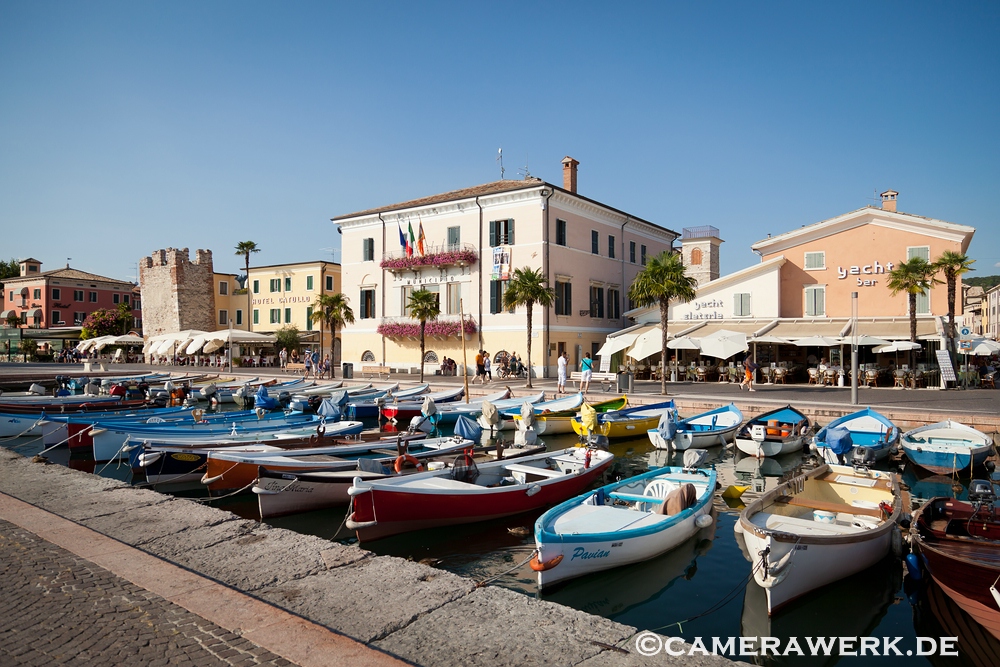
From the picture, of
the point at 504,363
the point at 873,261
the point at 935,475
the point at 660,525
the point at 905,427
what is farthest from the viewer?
the point at 504,363

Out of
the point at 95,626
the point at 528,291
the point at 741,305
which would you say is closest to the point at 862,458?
the point at 95,626

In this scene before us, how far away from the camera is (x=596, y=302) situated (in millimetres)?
42656

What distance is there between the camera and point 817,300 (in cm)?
3703

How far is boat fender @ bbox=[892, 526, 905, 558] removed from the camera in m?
9.64

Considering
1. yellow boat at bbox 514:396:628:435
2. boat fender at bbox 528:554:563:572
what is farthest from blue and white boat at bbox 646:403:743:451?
boat fender at bbox 528:554:563:572

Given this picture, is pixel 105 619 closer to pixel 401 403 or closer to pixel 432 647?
pixel 432 647

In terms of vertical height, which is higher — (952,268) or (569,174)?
(569,174)

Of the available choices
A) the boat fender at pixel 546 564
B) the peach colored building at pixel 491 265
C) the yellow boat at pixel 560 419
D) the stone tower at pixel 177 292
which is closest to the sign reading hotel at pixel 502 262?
the peach colored building at pixel 491 265

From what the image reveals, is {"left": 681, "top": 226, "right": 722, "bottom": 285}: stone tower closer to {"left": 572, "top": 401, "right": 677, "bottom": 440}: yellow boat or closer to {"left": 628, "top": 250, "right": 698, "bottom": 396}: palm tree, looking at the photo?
{"left": 628, "top": 250, "right": 698, "bottom": 396}: palm tree

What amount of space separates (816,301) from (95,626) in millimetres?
39102

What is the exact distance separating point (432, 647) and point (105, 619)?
2.92m

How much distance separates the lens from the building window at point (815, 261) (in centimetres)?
3697

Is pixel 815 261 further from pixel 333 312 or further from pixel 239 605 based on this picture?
pixel 239 605

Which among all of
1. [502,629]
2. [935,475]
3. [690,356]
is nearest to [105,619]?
[502,629]
